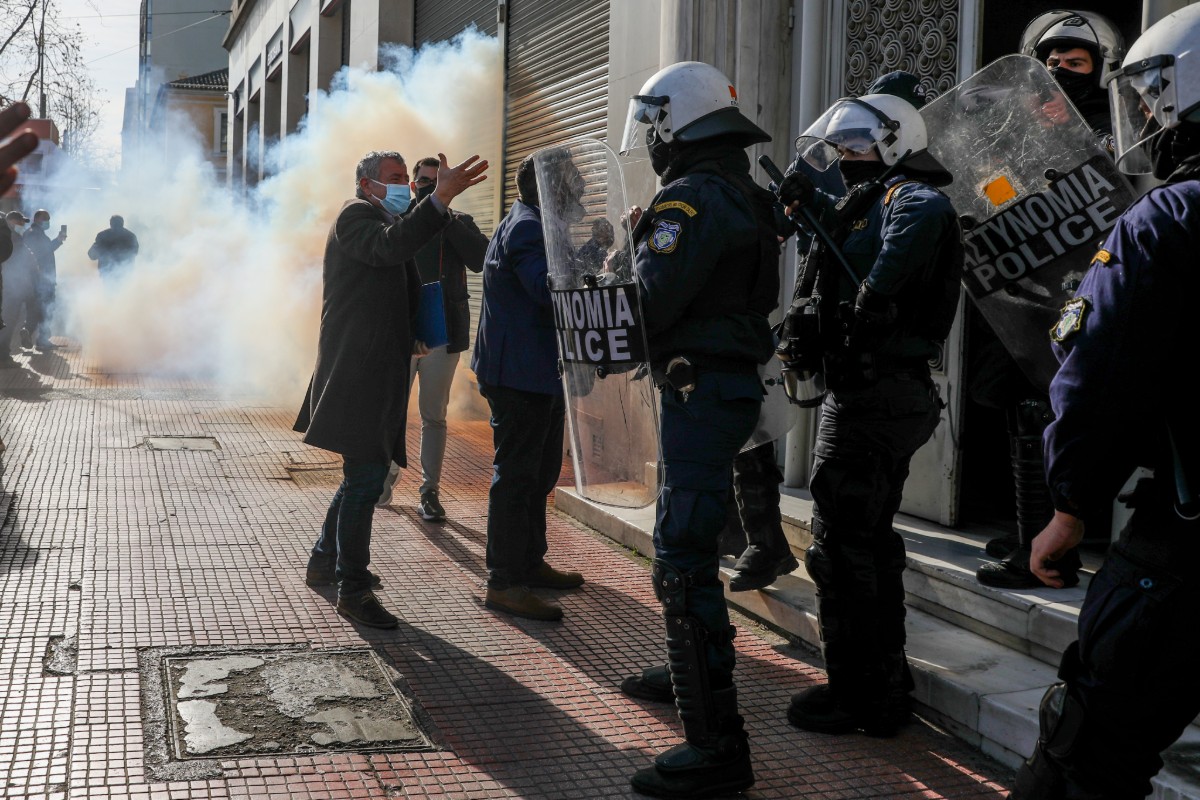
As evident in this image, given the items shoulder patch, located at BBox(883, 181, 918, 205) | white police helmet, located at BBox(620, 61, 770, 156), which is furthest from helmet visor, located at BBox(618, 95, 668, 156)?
shoulder patch, located at BBox(883, 181, 918, 205)

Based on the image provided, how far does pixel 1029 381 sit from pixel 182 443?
6.40 meters

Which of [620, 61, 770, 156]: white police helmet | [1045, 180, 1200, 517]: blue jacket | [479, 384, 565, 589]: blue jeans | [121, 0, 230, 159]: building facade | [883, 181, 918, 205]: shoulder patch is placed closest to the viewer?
[1045, 180, 1200, 517]: blue jacket

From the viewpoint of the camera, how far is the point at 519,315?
481cm

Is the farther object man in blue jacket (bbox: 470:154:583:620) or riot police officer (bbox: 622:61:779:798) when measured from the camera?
man in blue jacket (bbox: 470:154:583:620)

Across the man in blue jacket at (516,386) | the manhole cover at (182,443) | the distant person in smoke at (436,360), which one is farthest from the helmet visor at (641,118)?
the manhole cover at (182,443)

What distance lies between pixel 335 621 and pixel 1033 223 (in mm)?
2922

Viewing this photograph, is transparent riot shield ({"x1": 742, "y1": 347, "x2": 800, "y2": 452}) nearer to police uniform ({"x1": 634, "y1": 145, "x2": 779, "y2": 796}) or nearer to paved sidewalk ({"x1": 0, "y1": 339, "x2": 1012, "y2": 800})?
paved sidewalk ({"x1": 0, "y1": 339, "x2": 1012, "y2": 800})

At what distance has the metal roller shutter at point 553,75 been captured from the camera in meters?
8.98

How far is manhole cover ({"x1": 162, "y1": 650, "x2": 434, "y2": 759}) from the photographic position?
11.0ft

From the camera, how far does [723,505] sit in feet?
10.7

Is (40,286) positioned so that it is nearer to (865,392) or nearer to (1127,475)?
(865,392)

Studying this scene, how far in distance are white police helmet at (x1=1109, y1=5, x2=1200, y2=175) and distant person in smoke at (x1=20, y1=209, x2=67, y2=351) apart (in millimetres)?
15471

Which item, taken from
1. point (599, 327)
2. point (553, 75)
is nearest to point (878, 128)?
point (599, 327)

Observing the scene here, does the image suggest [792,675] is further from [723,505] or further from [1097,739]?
[1097,739]
